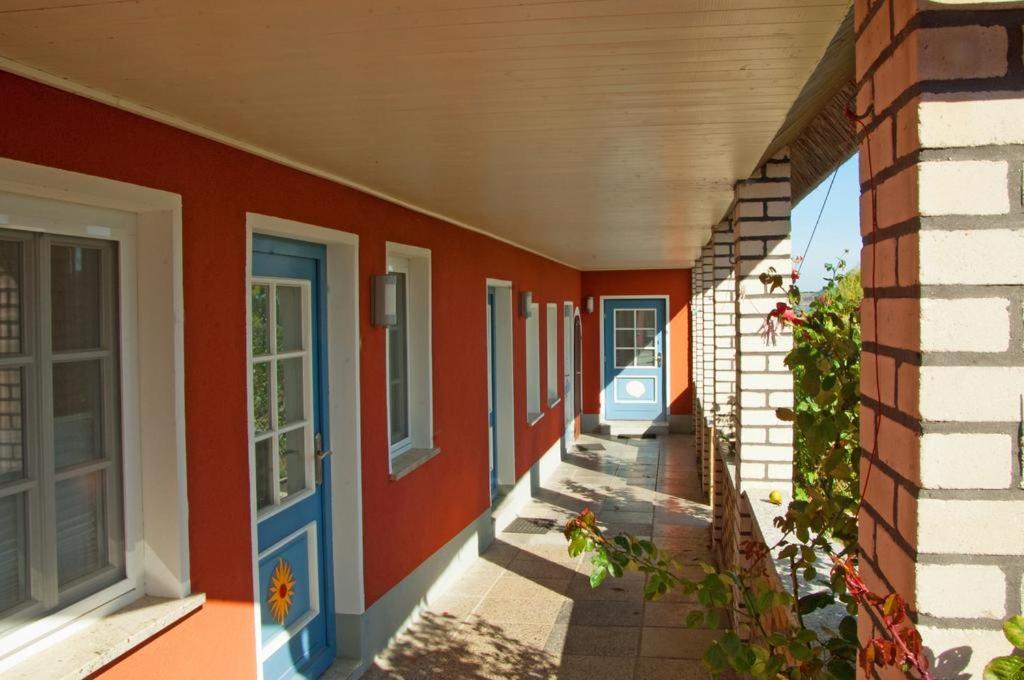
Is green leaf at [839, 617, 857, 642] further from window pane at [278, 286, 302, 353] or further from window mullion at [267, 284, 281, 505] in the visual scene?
window pane at [278, 286, 302, 353]

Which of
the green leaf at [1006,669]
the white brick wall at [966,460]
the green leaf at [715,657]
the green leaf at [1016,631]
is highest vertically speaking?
the white brick wall at [966,460]

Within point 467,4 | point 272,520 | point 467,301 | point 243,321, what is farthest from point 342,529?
point 467,4

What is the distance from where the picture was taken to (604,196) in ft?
18.0

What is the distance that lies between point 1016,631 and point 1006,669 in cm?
5

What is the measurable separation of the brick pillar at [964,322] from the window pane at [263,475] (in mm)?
3463

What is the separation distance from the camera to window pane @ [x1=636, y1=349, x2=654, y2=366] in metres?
16.1

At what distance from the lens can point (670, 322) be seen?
15.8 m

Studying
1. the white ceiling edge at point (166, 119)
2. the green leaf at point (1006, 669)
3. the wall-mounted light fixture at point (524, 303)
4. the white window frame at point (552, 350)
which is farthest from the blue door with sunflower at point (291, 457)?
the white window frame at point (552, 350)

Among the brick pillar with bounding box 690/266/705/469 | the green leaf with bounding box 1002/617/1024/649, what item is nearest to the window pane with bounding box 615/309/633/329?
the brick pillar with bounding box 690/266/705/469

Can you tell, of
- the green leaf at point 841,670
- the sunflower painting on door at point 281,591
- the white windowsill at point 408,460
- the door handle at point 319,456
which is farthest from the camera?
the white windowsill at point 408,460

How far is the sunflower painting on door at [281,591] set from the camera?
14.0 feet

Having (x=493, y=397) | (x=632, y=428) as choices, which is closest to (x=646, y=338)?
(x=632, y=428)

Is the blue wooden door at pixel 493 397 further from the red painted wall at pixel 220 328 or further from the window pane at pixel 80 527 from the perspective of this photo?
the window pane at pixel 80 527

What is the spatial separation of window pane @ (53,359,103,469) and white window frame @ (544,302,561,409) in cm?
918
